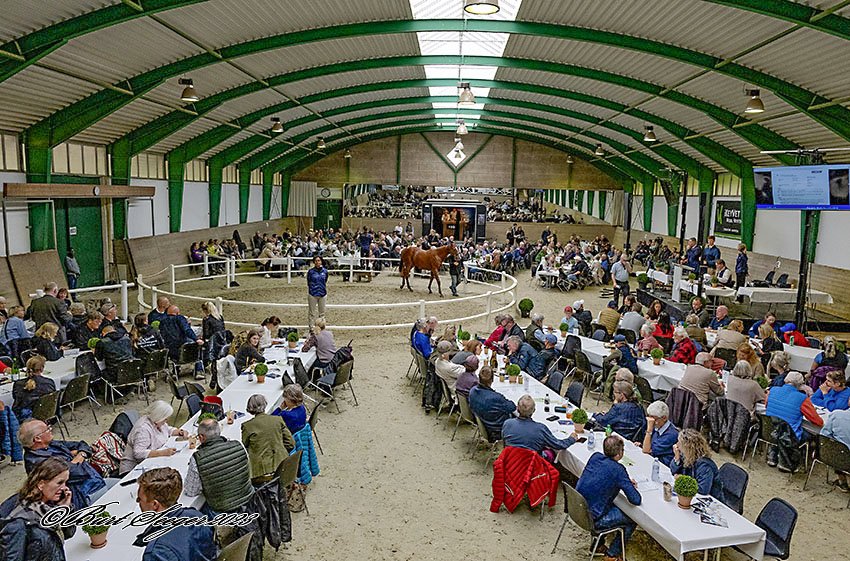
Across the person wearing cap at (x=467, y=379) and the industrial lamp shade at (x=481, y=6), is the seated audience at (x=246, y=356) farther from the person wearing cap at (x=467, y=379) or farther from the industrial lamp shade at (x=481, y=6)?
the industrial lamp shade at (x=481, y=6)

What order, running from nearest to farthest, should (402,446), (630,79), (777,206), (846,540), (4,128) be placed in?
(846,540)
(402,446)
(777,206)
(4,128)
(630,79)

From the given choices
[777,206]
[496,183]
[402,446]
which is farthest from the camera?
[496,183]

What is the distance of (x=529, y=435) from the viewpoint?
577cm

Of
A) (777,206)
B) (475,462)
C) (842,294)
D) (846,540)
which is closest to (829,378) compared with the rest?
(846,540)

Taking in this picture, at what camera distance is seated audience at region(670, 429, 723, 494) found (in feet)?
16.2

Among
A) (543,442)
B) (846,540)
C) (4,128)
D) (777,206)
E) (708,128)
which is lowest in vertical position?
(846,540)

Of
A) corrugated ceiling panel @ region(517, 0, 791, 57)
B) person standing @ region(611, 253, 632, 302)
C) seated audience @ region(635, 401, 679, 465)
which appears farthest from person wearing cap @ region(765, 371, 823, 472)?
person standing @ region(611, 253, 632, 302)

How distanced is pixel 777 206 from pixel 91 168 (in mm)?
17505

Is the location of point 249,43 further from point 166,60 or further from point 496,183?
point 496,183

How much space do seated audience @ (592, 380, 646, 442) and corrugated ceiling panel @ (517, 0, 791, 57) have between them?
717 cm

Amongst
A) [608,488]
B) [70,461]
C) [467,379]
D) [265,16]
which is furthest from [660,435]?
[265,16]

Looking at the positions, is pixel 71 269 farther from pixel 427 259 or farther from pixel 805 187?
pixel 805 187

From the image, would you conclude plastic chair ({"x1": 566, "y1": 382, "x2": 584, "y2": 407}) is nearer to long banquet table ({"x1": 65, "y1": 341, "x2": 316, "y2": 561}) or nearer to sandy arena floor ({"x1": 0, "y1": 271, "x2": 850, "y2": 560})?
sandy arena floor ({"x1": 0, "y1": 271, "x2": 850, "y2": 560})

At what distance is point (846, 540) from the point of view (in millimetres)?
5680
